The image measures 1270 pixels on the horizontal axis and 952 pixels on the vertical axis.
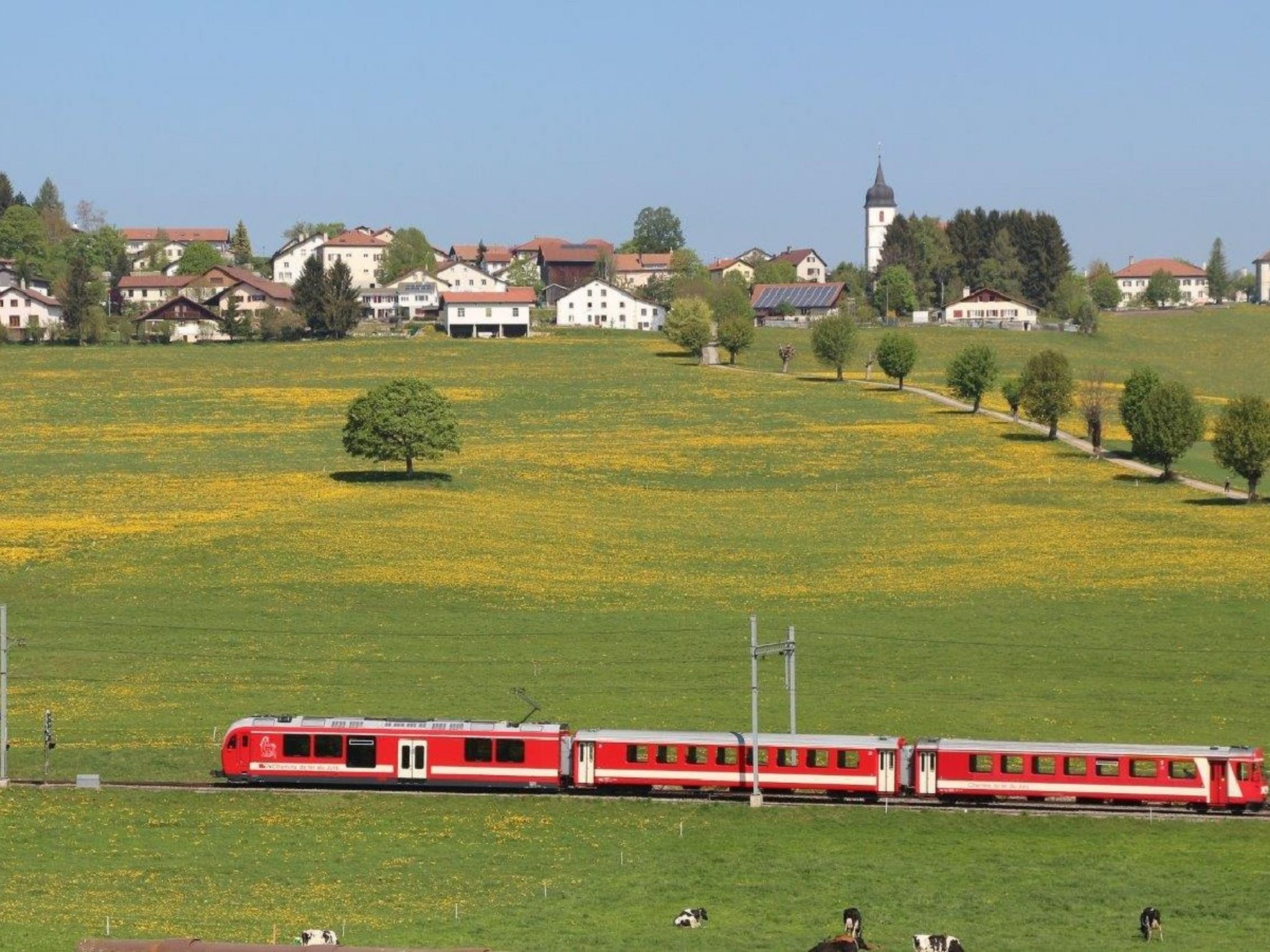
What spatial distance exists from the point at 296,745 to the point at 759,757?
12.6 metres

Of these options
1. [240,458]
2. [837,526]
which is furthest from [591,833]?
[240,458]

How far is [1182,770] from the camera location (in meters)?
52.0

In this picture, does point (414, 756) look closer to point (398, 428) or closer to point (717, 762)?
point (717, 762)

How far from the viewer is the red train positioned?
171ft

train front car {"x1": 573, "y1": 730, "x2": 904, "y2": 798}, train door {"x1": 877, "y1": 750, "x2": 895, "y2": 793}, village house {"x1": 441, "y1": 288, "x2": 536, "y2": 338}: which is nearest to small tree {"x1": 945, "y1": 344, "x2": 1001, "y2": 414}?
village house {"x1": 441, "y1": 288, "x2": 536, "y2": 338}

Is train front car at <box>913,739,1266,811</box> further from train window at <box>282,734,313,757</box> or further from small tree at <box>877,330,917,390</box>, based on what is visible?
small tree at <box>877,330,917,390</box>

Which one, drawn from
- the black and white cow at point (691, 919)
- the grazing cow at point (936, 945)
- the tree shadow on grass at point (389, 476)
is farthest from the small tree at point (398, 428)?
the grazing cow at point (936, 945)

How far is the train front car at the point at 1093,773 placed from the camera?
5169 centimetres

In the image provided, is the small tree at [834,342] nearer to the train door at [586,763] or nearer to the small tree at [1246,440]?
the small tree at [1246,440]

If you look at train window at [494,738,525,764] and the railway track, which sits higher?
train window at [494,738,525,764]

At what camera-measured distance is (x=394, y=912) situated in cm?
4144

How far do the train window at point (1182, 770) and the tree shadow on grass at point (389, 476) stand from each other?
208ft

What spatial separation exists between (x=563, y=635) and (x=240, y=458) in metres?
49.7

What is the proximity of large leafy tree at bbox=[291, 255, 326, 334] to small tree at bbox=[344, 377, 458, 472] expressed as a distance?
85759 millimetres
